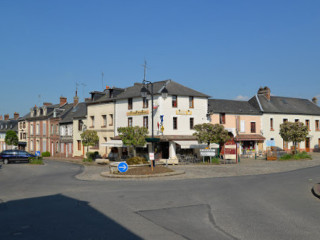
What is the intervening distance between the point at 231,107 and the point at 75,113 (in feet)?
67.9


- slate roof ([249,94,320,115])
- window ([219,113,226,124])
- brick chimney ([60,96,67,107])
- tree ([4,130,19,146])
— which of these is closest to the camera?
window ([219,113,226,124])

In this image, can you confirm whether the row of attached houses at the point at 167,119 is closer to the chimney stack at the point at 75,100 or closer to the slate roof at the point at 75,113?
the slate roof at the point at 75,113

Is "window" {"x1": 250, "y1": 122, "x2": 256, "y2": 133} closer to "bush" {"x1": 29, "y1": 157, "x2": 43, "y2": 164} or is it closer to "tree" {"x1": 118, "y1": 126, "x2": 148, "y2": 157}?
"tree" {"x1": 118, "y1": 126, "x2": 148, "y2": 157}

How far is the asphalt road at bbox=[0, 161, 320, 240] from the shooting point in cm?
754

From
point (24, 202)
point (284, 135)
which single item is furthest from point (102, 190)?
point (284, 135)

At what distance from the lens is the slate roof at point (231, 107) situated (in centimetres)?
3904

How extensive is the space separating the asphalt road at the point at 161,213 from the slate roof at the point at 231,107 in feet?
79.7

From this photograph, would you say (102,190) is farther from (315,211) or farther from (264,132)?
(264,132)

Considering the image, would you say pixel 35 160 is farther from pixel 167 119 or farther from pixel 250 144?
pixel 250 144

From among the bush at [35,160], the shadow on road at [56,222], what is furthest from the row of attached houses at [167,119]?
the shadow on road at [56,222]

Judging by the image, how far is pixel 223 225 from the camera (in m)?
8.23

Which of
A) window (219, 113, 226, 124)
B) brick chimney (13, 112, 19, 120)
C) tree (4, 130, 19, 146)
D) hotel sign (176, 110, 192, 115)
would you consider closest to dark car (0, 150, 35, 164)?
hotel sign (176, 110, 192, 115)

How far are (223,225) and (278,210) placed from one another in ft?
9.04

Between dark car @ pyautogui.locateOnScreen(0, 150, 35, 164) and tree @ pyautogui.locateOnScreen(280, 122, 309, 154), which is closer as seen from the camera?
tree @ pyautogui.locateOnScreen(280, 122, 309, 154)
